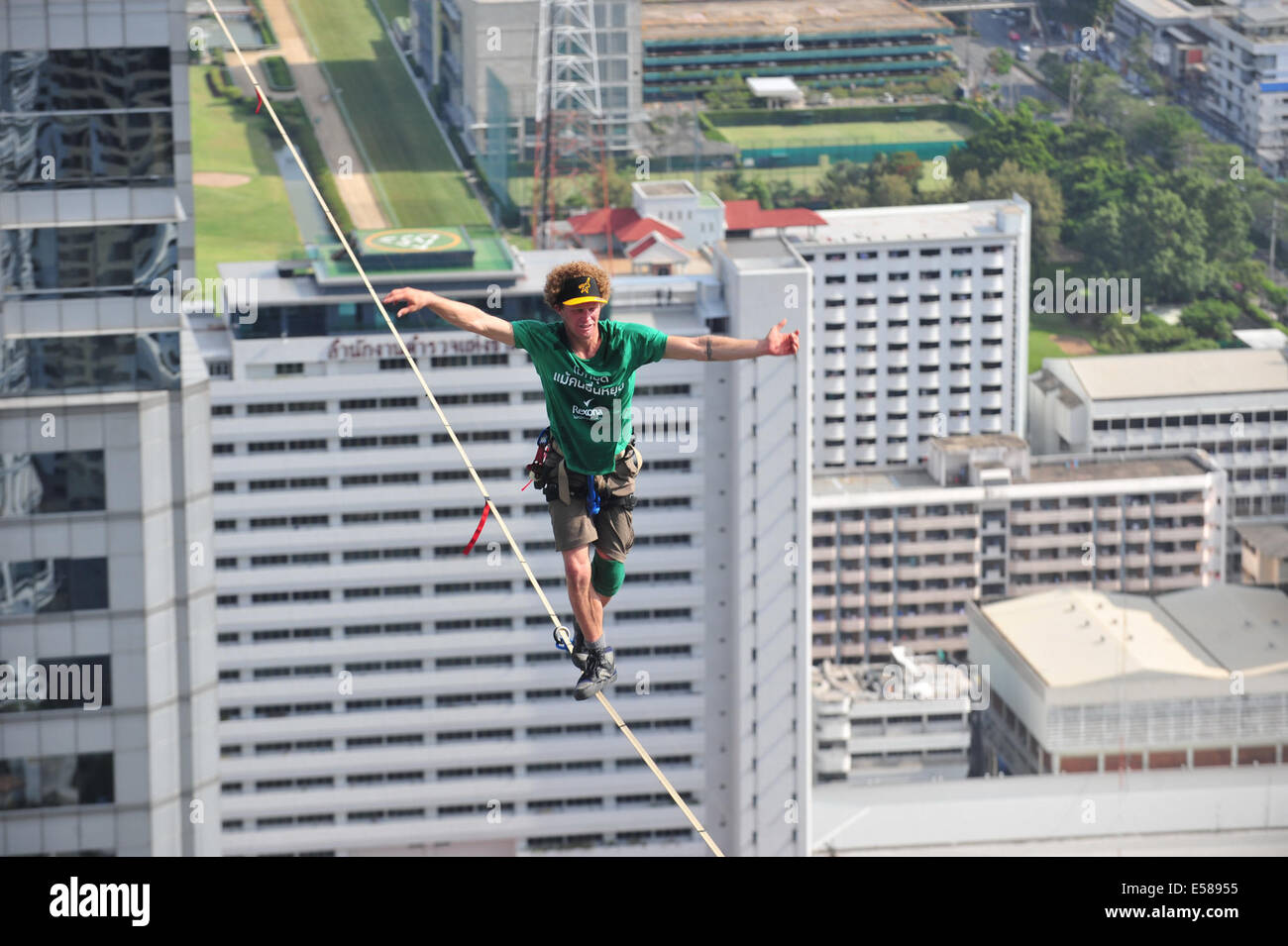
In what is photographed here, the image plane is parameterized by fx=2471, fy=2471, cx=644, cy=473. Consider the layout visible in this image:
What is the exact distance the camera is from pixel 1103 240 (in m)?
99.3

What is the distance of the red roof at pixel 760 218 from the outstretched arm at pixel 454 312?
242ft

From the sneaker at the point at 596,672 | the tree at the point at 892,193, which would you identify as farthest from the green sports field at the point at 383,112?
the sneaker at the point at 596,672

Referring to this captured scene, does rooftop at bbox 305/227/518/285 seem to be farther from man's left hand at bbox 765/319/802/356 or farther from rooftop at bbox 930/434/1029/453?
man's left hand at bbox 765/319/802/356

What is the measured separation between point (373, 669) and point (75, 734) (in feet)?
161

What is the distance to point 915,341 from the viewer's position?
86.6m

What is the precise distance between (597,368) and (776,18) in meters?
109

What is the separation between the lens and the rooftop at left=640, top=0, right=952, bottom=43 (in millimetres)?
116125

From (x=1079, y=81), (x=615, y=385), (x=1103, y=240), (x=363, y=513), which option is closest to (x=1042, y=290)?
(x=1103, y=240)

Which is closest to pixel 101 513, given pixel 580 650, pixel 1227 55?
pixel 580 650

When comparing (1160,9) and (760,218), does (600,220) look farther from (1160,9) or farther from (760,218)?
(1160,9)

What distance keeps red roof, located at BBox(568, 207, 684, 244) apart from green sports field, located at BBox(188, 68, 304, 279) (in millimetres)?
9913

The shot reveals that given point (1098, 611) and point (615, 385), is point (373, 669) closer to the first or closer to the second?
point (1098, 611)

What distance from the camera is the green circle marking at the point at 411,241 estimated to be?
72.1m

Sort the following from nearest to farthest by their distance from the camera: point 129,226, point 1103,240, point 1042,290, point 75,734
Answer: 1. point 75,734
2. point 129,226
3. point 1042,290
4. point 1103,240
